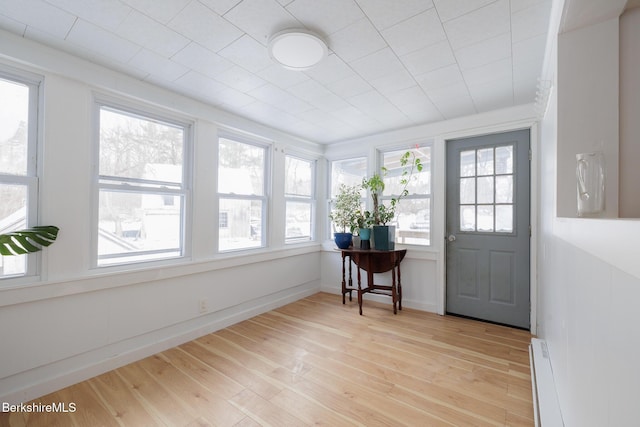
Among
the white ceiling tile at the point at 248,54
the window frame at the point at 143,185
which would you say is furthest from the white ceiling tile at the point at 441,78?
the window frame at the point at 143,185

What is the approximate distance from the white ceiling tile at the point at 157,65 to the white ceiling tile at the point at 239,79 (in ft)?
0.89

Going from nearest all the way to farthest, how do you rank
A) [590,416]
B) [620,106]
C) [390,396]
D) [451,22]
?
[590,416], [620,106], [451,22], [390,396]

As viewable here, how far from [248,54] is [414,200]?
8.34 ft

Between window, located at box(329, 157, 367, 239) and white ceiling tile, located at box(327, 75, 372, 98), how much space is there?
161 centimetres

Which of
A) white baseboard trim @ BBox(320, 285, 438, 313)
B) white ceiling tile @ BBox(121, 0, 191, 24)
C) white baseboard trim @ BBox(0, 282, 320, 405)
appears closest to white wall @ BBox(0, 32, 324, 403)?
white baseboard trim @ BBox(0, 282, 320, 405)

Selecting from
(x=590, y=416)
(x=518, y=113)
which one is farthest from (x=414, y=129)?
(x=590, y=416)

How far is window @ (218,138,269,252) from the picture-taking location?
300 cm

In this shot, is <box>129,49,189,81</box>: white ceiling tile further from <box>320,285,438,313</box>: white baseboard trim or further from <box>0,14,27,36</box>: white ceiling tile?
<box>320,285,438,313</box>: white baseboard trim

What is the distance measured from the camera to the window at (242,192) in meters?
3.00

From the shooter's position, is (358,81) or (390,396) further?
(358,81)

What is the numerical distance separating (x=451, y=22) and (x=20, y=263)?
9.98ft

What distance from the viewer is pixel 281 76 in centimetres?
215

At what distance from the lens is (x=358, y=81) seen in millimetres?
2221

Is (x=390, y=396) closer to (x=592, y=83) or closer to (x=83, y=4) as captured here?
(x=592, y=83)
